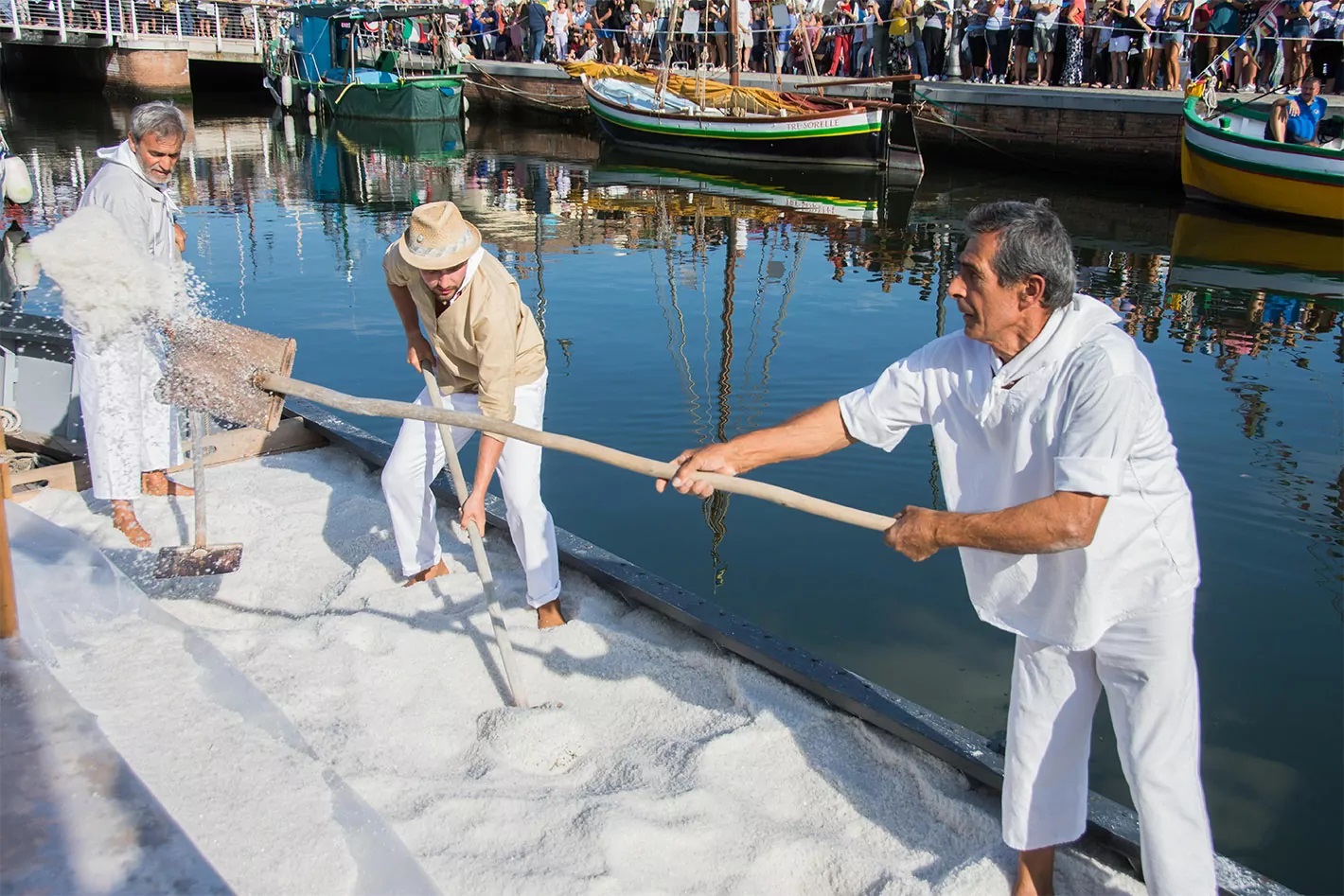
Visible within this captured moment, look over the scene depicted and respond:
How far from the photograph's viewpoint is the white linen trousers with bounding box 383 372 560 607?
14.4 ft

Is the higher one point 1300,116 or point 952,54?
point 952,54

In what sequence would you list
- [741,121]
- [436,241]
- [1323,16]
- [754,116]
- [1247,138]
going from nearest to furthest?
[436,241] < [1247,138] < [1323,16] < [754,116] < [741,121]

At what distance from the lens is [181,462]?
596 centimetres

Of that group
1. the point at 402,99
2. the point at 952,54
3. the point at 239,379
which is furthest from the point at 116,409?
the point at 402,99

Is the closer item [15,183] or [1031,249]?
[1031,249]

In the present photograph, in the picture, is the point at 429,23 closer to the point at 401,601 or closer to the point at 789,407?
the point at 789,407

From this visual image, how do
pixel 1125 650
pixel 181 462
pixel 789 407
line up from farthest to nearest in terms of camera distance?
pixel 789 407, pixel 181 462, pixel 1125 650

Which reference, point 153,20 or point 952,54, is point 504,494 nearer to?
point 952,54

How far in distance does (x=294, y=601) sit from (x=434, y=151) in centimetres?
2481

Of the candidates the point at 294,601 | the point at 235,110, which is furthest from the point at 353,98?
the point at 294,601

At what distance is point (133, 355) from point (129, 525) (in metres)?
0.80

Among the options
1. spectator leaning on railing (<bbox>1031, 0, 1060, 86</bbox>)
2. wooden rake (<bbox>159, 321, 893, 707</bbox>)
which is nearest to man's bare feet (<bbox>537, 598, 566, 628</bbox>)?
wooden rake (<bbox>159, 321, 893, 707</bbox>)

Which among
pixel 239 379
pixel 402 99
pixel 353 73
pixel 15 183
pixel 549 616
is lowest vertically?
pixel 549 616

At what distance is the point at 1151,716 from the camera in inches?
107
